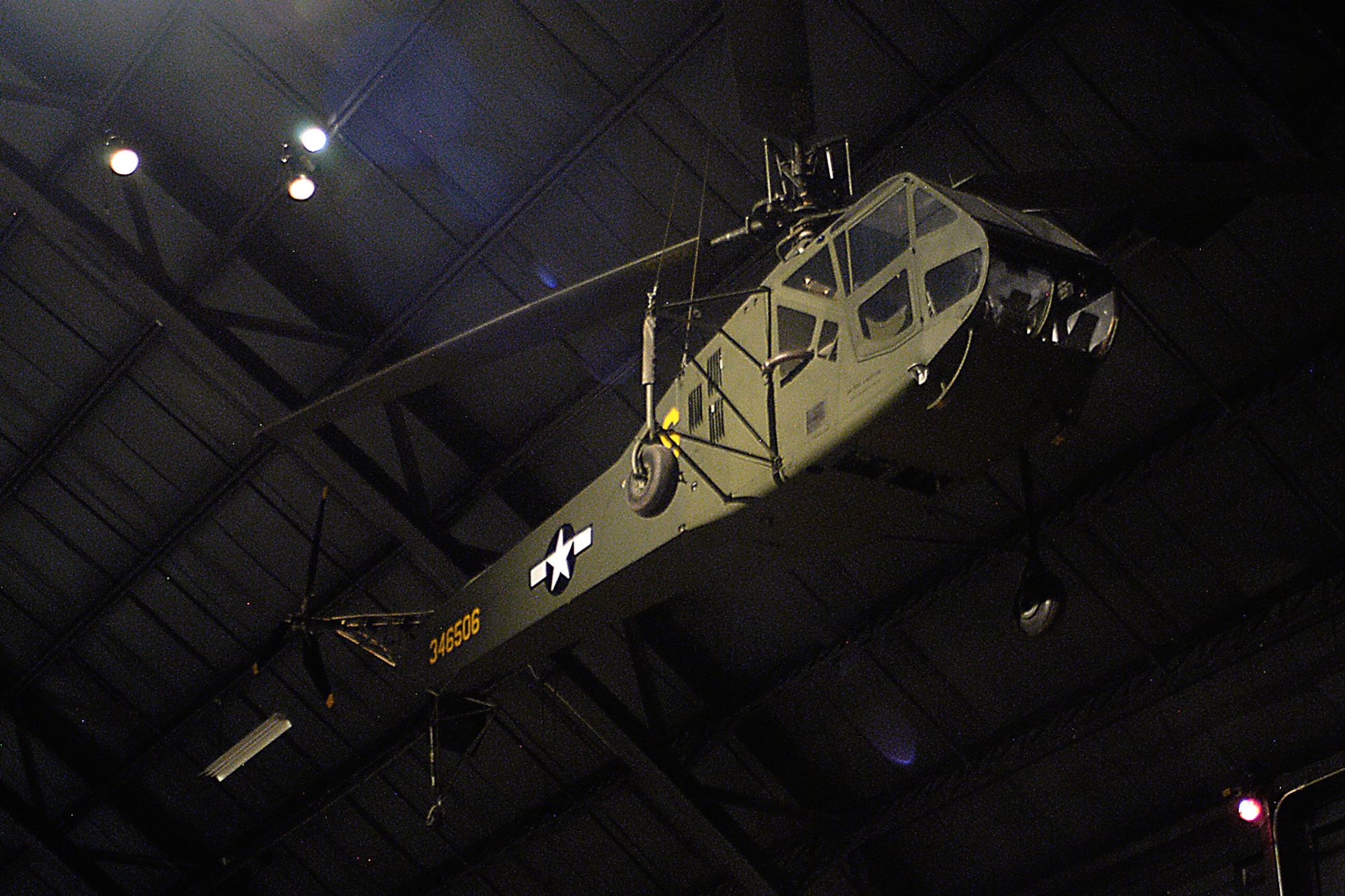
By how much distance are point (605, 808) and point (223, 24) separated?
995 cm

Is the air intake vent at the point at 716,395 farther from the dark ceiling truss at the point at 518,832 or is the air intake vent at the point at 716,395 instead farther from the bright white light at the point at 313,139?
the dark ceiling truss at the point at 518,832

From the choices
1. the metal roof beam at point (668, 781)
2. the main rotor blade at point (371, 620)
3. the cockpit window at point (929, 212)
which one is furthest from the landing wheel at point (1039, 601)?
the metal roof beam at point (668, 781)

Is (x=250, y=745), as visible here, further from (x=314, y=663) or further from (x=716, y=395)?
(x=716, y=395)

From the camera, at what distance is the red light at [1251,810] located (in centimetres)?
1173

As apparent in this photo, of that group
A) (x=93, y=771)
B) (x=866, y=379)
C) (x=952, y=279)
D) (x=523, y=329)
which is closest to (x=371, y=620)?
(x=523, y=329)

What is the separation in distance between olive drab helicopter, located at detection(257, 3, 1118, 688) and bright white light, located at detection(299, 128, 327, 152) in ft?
12.5

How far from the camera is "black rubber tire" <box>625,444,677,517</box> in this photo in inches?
297

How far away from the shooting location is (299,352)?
1487 centimetres

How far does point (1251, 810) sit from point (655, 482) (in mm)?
7417

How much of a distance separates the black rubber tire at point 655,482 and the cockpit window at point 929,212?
1.91m

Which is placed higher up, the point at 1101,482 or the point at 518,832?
the point at 1101,482

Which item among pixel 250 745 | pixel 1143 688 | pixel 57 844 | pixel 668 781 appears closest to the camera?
pixel 1143 688

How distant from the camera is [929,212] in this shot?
6.93 metres

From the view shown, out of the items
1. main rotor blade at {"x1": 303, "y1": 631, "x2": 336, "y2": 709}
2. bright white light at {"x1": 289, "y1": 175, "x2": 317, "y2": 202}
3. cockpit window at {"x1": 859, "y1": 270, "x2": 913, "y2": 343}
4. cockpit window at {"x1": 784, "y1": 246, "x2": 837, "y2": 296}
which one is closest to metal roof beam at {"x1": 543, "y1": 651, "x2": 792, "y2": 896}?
main rotor blade at {"x1": 303, "y1": 631, "x2": 336, "y2": 709}
